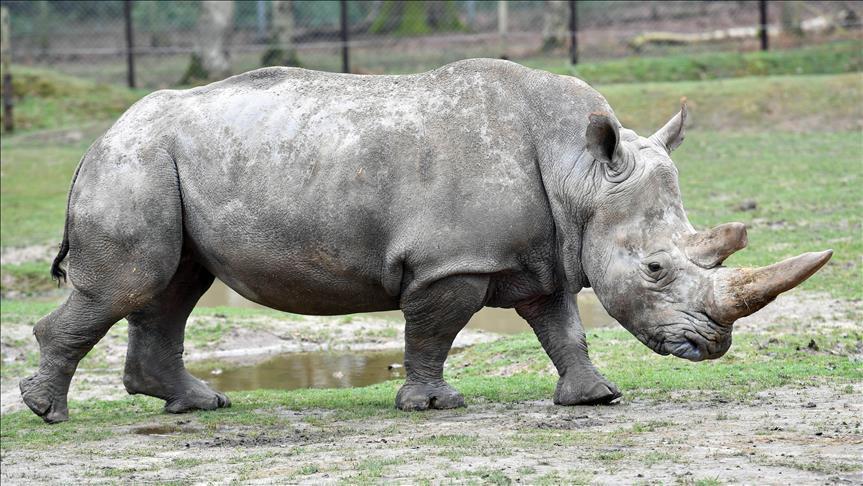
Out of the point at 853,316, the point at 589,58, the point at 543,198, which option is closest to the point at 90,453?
the point at 543,198

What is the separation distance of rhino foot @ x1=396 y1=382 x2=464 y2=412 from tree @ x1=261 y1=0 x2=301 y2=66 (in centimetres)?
1484

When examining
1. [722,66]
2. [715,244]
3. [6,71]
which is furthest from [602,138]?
[722,66]

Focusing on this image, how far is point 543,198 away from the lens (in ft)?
24.9

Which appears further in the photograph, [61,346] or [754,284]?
[61,346]

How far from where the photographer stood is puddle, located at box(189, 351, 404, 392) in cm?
993

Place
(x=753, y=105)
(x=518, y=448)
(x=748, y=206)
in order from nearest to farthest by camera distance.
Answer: (x=518, y=448), (x=748, y=206), (x=753, y=105)

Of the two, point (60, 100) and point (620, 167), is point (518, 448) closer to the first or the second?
point (620, 167)

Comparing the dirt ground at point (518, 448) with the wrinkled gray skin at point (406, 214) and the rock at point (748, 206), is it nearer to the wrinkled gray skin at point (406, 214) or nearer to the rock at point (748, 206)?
the wrinkled gray skin at point (406, 214)

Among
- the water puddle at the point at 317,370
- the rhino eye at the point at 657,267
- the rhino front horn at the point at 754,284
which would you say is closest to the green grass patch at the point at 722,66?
the water puddle at the point at 317,370

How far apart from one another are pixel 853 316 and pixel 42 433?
528cm

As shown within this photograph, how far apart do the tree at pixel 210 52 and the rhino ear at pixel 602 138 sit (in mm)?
15532

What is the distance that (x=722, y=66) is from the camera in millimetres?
20969

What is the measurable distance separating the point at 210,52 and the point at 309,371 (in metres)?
12.9

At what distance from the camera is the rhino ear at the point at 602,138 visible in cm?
724
